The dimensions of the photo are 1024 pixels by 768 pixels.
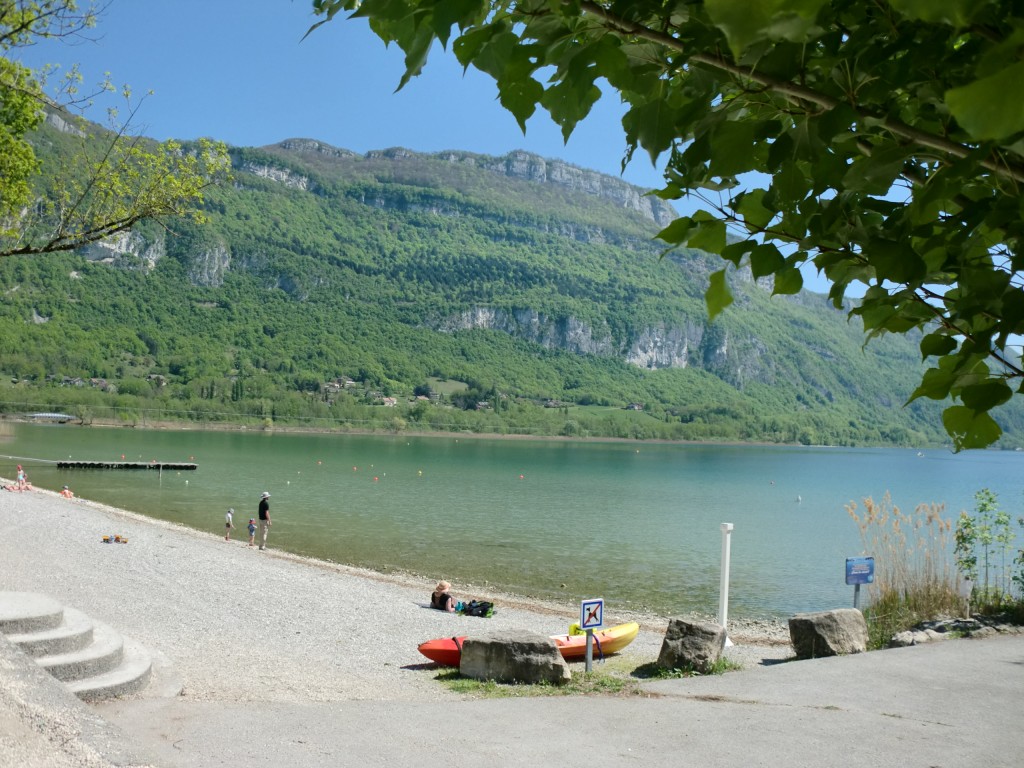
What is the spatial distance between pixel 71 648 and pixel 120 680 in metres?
0.53

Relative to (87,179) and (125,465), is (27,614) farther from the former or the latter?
(125,465)

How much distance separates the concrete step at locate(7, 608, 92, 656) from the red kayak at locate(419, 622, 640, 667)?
4.03m

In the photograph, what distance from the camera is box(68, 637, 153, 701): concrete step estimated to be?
6.89 metres

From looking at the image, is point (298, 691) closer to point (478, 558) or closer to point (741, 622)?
point (741, 622)

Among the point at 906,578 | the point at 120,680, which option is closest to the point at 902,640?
the point at 906,578

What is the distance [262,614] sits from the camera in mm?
14453

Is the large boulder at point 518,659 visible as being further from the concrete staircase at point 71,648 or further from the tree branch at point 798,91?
the tree branch at point 798,91

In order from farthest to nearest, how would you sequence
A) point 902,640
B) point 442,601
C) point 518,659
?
point 442,601 < point 902,640 < point 518,659

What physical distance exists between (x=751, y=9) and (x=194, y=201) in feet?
31.5

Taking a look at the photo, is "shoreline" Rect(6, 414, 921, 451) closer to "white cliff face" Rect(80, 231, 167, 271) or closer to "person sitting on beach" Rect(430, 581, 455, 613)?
"white cliff face" Rect(80, 231, 167, 271)

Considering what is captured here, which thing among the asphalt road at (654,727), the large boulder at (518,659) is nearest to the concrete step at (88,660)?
the asphalt road at (654,727)

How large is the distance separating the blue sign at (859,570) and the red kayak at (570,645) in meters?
3.04

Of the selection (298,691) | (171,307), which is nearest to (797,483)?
(298,691)

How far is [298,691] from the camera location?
8969mm
